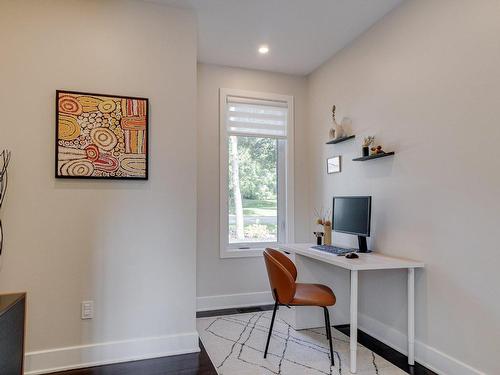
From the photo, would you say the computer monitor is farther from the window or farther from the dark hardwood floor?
the window

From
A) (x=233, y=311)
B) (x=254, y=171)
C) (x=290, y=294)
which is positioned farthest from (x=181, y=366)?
(x=254, y=171)

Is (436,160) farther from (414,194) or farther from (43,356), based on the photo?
(43,356)

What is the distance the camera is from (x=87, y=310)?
236 centimetres

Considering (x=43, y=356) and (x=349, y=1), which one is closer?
(x=43, y=356)

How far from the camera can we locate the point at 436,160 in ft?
7.54

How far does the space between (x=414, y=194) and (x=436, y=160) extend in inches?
12.0

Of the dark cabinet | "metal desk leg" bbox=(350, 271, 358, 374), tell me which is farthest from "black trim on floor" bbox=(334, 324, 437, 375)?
the dark cabinet

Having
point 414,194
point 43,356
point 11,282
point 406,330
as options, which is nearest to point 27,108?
point 11,282

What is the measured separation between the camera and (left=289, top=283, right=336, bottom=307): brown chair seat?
237cm

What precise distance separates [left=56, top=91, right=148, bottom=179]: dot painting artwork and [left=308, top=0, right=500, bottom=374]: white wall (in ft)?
6.46

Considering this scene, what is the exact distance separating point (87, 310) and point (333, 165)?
261 centimetres

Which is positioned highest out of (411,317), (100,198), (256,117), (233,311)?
(256,117)

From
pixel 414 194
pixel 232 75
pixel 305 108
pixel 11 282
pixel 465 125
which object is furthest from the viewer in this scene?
pixel 305 108

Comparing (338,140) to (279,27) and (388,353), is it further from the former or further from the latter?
(388,353)
